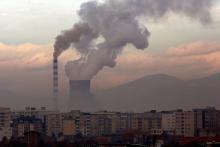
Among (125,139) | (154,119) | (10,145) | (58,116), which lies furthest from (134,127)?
(10,145)

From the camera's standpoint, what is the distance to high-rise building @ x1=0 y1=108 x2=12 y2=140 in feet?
201

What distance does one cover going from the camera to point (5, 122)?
68.6 m

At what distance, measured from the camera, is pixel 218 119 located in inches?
2562

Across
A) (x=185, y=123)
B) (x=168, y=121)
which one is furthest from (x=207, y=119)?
(x=185, y=123)

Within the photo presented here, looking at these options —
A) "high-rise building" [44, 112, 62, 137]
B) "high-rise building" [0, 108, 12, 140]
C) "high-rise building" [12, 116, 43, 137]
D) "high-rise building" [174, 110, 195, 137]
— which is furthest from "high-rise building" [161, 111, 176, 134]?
"high-rise building" [0, 108, 12, 140]

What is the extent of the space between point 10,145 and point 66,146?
313 cm

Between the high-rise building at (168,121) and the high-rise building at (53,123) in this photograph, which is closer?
the high-rise building at (168,121)

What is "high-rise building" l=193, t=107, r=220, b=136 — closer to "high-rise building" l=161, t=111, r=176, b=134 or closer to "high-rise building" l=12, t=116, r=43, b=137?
"high-rise building" l=161, t=111, r=176, b=134

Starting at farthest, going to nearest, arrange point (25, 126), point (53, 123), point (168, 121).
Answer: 1. point (53, 123)
2. point (25, 126)
3. point (168, 121)

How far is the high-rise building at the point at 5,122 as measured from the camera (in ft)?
201

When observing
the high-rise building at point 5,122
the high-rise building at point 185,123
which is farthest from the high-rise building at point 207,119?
the high-rise building at point 5,122

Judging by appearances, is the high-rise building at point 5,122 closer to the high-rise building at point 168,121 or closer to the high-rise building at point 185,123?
the high-rise building at point 168,121

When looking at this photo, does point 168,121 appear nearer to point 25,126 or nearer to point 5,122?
point 25,126

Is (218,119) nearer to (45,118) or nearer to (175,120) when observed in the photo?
(175,120)
